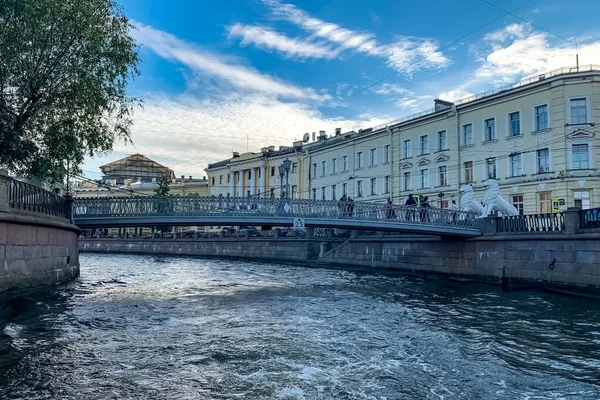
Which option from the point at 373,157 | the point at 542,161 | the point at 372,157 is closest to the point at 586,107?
the point at 542,161

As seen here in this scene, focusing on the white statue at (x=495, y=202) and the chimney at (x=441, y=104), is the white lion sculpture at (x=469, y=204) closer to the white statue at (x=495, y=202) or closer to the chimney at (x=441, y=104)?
the white statue at (x=495, y=202)

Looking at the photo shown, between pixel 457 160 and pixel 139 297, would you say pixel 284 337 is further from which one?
pixel 457 160

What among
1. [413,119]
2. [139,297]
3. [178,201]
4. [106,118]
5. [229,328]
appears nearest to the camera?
[229,328]

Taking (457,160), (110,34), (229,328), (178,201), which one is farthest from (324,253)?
(229,328)

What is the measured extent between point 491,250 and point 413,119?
52.4ft

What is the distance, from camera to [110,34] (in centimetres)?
1457

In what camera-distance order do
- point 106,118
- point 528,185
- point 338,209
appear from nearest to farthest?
point 106,118 → point 338,209 → point 528,185

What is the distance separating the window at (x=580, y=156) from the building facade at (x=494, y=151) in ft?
0.13

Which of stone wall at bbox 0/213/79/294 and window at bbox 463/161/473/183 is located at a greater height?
window at bbox 463/161/473/183

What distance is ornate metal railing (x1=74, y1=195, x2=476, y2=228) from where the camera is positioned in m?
17.4

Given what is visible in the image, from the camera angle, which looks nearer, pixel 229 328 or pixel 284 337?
pixel 284 337

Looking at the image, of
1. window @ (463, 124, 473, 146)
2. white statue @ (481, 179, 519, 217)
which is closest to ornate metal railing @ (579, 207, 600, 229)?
white statue @ (481, 179, 519, 217)

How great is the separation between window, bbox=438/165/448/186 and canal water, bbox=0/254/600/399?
16.5 m

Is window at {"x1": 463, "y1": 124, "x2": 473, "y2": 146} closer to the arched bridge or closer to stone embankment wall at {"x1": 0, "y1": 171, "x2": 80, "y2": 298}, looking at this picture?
the arched bridge
